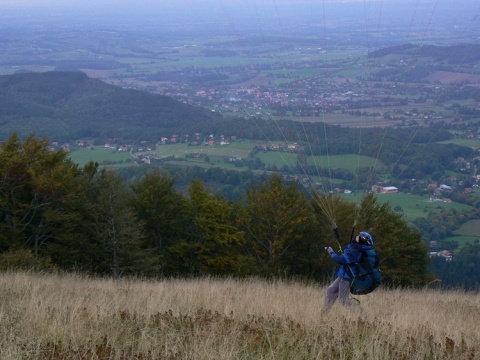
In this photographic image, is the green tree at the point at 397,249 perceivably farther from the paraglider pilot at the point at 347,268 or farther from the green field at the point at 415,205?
the paraglider pilot at the point at 347,268

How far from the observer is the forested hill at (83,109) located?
75.2 m

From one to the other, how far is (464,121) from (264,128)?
20.5 meters

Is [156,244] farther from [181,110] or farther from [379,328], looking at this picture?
[181,110]

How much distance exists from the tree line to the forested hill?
49.0 meters

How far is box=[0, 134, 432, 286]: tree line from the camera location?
64.6 feet

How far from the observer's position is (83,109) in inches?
3263

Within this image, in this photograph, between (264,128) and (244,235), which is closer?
(244,235)

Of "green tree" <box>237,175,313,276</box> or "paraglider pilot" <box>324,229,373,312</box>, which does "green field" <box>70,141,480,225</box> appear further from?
"paraglider pilot" <box>324,229,373,312</box>

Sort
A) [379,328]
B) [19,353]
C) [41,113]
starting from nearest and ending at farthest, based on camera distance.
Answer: [19,353] < [379,328] < [41,113]

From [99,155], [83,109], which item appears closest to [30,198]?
[99,155]

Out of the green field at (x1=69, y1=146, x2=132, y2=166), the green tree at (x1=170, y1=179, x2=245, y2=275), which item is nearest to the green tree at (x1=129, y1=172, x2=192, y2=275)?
the green tree at (x1=170, y1=179, x2=245, y2=275)

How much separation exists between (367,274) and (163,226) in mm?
17215

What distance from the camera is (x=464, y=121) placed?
50875 millimetres

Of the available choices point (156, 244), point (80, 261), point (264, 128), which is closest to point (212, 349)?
point (80, 261)
